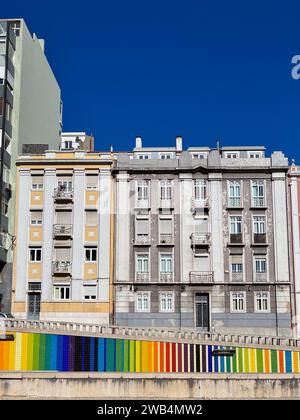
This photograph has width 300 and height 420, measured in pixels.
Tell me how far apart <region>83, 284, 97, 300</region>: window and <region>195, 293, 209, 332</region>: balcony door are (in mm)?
8915

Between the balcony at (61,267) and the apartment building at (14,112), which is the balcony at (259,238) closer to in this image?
the balcony at (61,267)

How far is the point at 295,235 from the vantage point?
6075 centimetres

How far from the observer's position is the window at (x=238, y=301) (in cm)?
5903

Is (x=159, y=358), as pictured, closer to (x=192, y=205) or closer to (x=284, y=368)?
(x=284, y=368)

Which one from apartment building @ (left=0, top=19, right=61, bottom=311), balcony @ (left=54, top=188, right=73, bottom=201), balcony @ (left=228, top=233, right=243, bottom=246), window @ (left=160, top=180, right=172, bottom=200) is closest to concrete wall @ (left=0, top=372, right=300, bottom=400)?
apartment building @ (left=0, top=19, right=61, bottom=311)

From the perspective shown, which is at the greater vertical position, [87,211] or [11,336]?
[87,211]

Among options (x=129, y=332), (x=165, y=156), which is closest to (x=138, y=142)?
(x=165, y=156)

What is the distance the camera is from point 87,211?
6134 centimetres

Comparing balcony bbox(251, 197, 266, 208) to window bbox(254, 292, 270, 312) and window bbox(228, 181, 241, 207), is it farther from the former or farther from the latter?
window bbox(254, 292, 270, 312)

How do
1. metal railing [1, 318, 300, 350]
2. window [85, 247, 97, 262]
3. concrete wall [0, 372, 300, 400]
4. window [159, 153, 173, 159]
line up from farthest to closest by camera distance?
window [159, 153, 173, 159], window [85, 247, 97, 262], metal railing [1, 318, 300, 350], concrete wall [0, 372, 300, 400]

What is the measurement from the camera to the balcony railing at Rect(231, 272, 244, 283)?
59.6m

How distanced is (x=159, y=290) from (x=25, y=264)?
1204 cm
